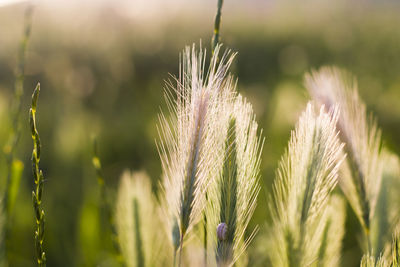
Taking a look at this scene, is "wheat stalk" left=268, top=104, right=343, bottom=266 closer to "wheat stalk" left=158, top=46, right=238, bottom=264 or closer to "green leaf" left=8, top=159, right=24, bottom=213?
"wheat stalk" left=158, top=46, right=238, bottom=264

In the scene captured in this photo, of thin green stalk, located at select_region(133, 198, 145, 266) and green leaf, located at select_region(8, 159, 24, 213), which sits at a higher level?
green leaf, located at select_region(8, 159, 24, 213)

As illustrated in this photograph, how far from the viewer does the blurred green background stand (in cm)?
96

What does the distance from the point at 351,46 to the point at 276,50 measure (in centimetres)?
50

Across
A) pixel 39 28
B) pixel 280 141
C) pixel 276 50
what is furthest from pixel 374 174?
pixel 39 28

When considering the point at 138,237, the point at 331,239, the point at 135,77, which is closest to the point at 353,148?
the point at 331,239

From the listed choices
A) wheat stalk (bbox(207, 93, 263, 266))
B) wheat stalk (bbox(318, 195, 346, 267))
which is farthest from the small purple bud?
wheat stalk (bbox(318, 195, 346, 267))

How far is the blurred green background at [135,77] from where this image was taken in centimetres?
96

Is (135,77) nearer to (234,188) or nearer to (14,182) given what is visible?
(14,182)

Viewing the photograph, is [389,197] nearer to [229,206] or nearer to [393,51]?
[229,206]

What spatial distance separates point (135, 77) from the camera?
2.39m

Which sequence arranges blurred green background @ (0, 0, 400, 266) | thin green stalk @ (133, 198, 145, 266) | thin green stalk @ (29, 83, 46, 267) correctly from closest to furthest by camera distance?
1. thin green stalk @ (29, 83, 46, 267)
2. thin green stalk @ (133, 198, 145, 266)
3. blurred green background @ (0, 0, 400, 266)

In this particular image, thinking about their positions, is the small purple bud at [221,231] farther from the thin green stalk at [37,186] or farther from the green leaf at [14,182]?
the green leaf at [14,182]

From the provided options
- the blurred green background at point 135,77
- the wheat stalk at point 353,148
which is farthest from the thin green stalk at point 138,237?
the wheat stalk at point 353,148

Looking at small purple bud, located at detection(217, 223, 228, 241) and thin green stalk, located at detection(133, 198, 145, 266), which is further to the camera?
thin green stalk, located at detection(133, 198, 145, 266)
